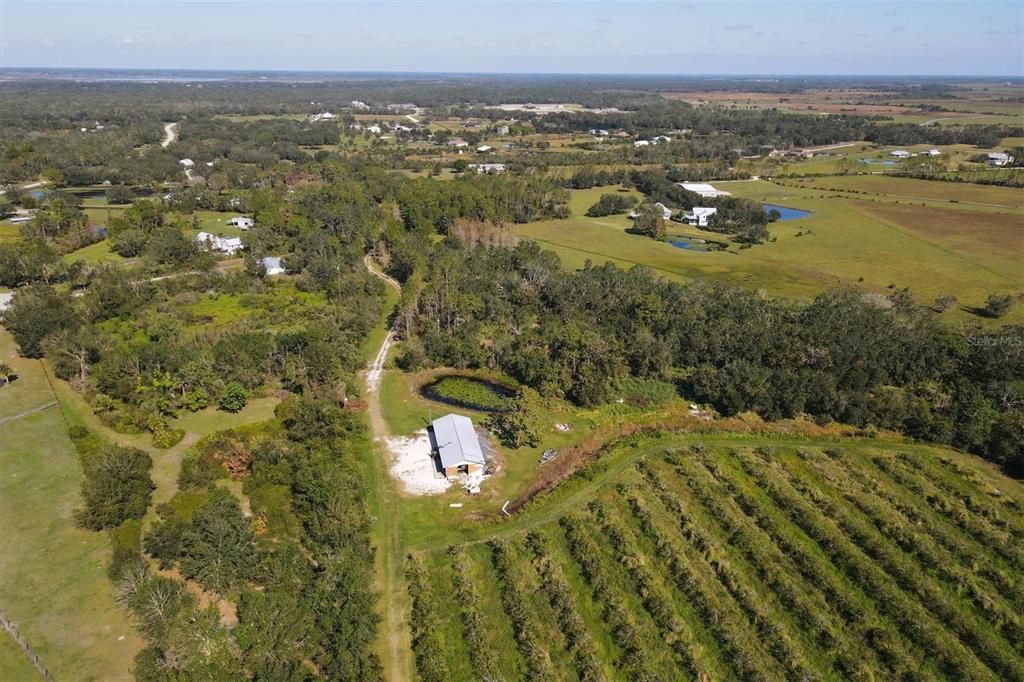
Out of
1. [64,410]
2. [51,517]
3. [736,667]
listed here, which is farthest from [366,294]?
[736,667]

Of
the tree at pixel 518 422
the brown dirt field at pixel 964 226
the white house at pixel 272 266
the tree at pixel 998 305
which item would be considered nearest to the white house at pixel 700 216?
the brown dirt field at pixel 964 226

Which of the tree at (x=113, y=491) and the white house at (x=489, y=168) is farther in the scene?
the white house at (x=489, y=168)

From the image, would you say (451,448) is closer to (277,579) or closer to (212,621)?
(277,579)

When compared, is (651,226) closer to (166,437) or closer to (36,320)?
(166,437)

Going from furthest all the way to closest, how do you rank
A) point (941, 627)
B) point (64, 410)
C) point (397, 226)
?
point (397, 226)
point (64, 410)
point (941, 627)

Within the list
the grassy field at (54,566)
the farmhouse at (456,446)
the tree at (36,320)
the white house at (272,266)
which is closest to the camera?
the grassy field at (54,566)

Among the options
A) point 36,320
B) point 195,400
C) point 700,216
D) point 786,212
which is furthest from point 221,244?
point 786,212

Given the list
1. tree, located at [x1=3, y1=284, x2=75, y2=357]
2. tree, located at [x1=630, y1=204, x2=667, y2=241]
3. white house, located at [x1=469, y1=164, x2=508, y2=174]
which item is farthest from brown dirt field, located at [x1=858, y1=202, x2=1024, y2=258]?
tree, located at [x1=3, y1=284, x2=75, y2=357]

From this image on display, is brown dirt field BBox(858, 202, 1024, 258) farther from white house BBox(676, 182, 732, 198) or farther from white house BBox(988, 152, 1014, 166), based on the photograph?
white house BBox(988, 152, 1014, 166)

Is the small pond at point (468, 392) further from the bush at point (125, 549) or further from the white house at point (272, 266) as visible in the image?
the white house at point (272, 266)
